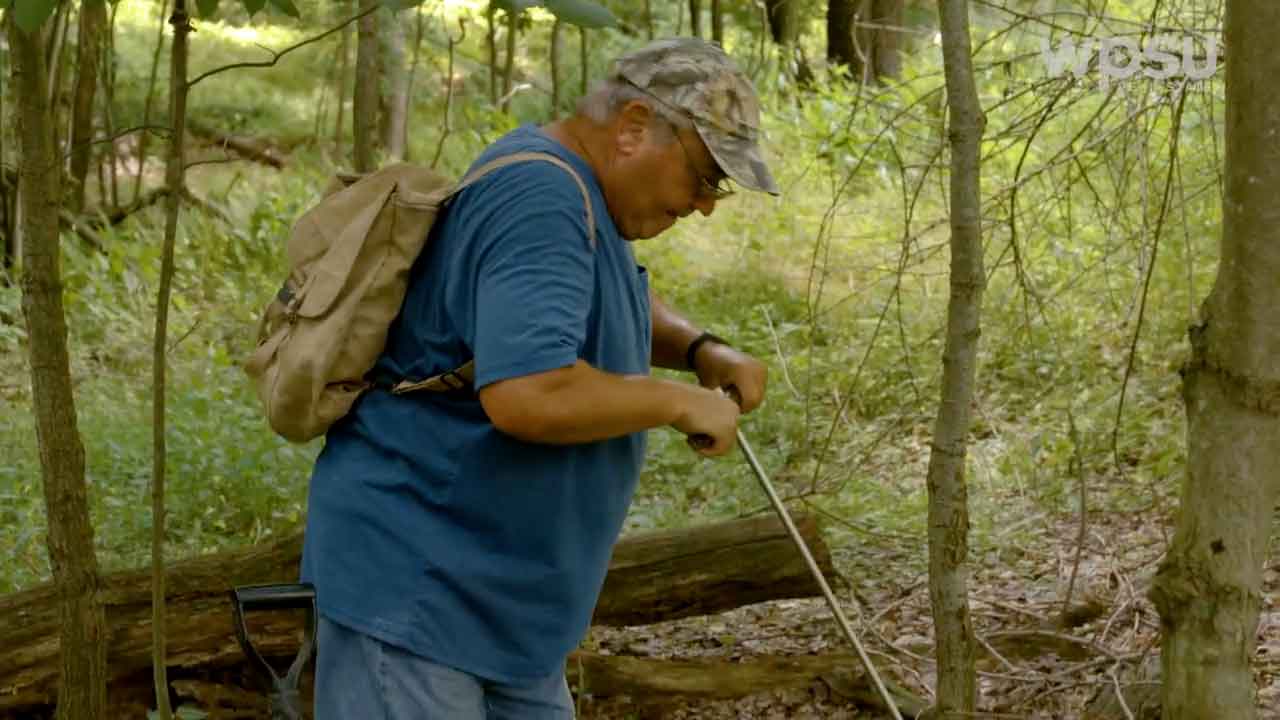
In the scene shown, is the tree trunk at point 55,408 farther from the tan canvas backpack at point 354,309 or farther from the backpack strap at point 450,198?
the backpack strap at point 450,198

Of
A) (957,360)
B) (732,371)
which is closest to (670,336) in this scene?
(732,371)

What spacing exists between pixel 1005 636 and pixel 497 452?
8.36ft

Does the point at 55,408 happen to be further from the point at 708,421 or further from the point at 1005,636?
the point at 1005,636

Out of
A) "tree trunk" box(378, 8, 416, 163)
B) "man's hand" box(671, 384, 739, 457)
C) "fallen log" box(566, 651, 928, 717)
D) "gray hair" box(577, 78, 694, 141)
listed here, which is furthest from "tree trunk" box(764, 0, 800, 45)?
"man's hand" box(671, 384, 739, 457)

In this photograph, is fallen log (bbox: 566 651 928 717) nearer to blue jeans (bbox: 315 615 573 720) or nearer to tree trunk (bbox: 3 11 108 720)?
tree trunk (bbox: 3 11 108 720)

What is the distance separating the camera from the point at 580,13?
2059mm

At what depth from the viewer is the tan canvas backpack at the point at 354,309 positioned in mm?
2227

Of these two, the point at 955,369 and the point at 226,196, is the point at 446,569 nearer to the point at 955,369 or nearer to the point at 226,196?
the point at 955,369

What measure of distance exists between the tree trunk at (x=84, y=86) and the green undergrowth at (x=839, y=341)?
0.45 metres

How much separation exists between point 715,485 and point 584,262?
3.99m

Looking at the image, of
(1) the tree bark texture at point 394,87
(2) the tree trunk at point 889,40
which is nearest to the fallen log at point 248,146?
(1) the tree bark texture at point 394,87

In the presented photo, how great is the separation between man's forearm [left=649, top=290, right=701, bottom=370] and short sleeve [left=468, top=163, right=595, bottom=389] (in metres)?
0.61

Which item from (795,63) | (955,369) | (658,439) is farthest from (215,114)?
(955,369)

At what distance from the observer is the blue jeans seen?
7.20 feet
